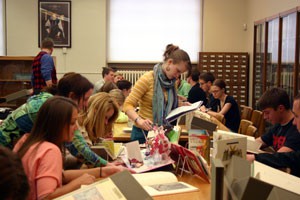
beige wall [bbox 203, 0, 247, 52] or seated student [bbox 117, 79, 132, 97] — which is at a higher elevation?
beige wall [bbox 203, 0, 247, 52]

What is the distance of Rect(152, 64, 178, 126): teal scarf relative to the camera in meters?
3.36

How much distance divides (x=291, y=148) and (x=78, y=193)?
167cm

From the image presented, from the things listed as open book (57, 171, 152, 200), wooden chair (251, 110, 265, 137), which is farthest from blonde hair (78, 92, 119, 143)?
wooden chair (251, 110, 265, 137)

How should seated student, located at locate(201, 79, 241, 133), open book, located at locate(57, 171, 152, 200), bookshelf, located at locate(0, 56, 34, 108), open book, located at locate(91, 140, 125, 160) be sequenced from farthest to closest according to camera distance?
bookshelf, located at locate(0, 56, 34, 108) < seated student, located at locate(201, 79, 241, 133) < open book, located at locate(91, 140, 125, 160) < open book, located at locate(57, 171, 152, 200)

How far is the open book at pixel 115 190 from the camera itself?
156cm

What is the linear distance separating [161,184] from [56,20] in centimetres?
767

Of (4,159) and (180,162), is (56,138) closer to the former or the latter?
(180,162)

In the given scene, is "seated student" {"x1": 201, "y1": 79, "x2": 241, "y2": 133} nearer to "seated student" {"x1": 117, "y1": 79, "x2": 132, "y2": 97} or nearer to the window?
"seated student" {"x1": 117, "y1": 79, "x2": 132, "y2": 97}

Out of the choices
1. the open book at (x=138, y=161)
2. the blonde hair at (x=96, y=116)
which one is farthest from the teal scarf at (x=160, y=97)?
the open book at (x=138, y=161)

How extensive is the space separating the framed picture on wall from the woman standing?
247 inches

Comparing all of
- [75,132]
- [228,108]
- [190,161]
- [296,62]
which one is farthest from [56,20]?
[190,161]

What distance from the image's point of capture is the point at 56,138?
80.2 inches

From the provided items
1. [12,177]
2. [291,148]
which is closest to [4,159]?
[12,177]

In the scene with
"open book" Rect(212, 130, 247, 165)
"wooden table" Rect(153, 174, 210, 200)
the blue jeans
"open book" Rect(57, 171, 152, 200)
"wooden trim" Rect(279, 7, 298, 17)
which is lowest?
"wooden table" Rect(153, 174, 210, 200)
